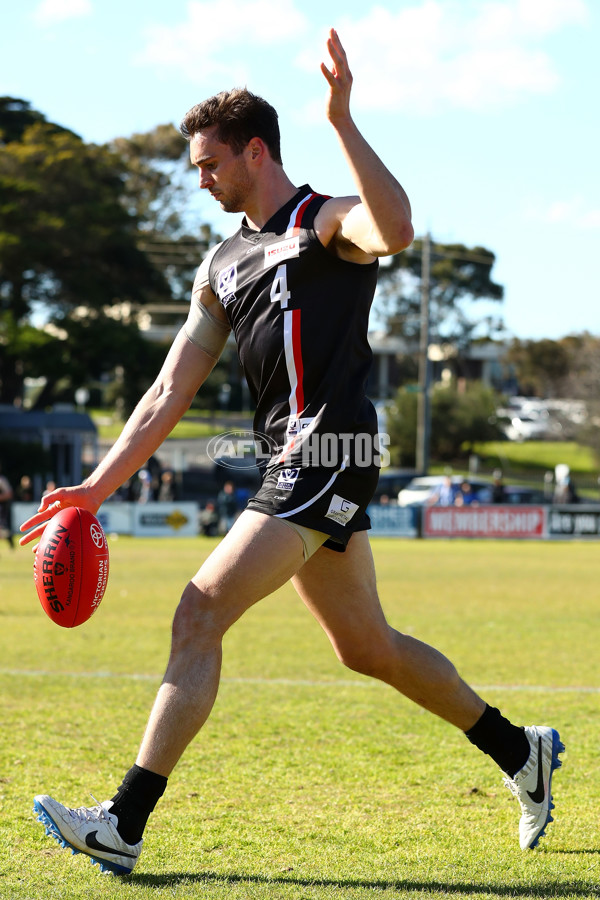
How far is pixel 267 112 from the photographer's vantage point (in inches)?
162

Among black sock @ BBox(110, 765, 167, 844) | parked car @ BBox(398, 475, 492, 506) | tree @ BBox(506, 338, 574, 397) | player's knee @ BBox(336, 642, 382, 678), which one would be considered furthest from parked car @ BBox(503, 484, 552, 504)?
tree @ BBox(506, 338, 574, 397)

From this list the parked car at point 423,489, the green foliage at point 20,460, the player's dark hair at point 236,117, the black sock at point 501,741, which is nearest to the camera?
the player's dark hair at point 236,117

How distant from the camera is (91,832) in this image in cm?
365

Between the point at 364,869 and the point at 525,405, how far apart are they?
81136mm

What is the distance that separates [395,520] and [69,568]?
94.4ft

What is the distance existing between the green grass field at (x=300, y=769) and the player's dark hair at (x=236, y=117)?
2582 mm

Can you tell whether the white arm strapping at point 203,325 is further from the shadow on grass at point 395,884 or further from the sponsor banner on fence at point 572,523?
the sponsor banner on fence at point 572,523

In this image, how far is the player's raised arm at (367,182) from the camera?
11.5 ft

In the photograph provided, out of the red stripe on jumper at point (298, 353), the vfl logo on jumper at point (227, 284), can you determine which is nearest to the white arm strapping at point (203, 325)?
the vfl logo on jumper at point (227, 284)

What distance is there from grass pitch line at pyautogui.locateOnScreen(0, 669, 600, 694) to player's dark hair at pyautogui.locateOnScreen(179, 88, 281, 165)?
4780mm

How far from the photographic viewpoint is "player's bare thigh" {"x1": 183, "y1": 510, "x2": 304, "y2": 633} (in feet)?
12.4

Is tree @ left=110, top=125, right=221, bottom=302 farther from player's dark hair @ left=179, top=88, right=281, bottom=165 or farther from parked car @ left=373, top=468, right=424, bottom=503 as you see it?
player's dark hair @ left=179, top=88, right=281, bottom=165

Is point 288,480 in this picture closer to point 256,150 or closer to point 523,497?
point 256,150

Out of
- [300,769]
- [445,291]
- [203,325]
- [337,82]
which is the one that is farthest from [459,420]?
[337,82]
